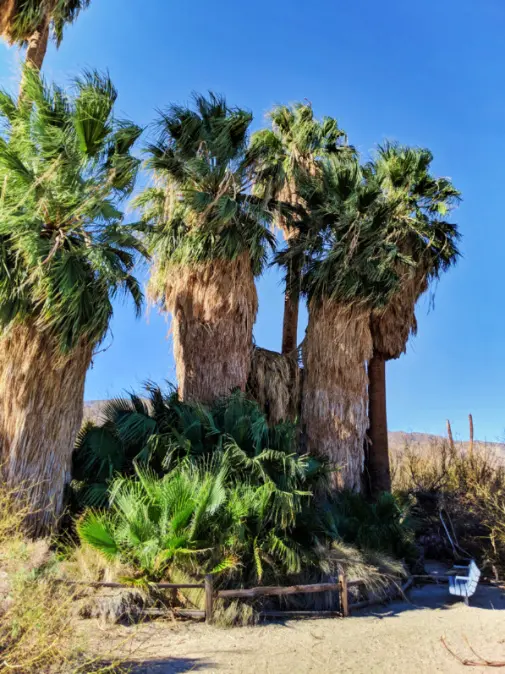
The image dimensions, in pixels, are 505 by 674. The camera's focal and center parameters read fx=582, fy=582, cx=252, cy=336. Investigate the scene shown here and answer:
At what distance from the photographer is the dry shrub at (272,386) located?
14711 mm

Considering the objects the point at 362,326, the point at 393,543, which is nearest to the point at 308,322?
the point at 362,326

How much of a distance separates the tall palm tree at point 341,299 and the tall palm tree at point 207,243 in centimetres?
195

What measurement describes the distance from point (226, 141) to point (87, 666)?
36.9 feet

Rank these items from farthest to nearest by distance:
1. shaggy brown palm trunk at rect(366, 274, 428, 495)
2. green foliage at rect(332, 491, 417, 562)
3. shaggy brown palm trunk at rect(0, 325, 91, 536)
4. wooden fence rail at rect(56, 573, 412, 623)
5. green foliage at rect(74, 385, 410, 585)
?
shaggy brown palm trunk at rect(366, 274, 428, 495), green foliage at rect(332, 491, 417, 562), shaggy brown palm trunk at rect(0, 325, 91, 536), green foliage at rect(74, 385, 410, 585), wooden fence rail at rect(56, 573, 412, 623)

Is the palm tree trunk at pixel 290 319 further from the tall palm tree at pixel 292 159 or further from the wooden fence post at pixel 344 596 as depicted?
the wooden fence post at pixel 344 596

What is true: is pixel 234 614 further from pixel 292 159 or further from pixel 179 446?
pixel 292 159

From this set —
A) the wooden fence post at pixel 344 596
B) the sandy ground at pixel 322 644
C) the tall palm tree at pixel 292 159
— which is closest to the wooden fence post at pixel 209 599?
the sandy ground at pixel 322 644

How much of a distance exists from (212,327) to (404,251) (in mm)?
6156

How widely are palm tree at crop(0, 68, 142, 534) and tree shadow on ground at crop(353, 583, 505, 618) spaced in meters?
5.95

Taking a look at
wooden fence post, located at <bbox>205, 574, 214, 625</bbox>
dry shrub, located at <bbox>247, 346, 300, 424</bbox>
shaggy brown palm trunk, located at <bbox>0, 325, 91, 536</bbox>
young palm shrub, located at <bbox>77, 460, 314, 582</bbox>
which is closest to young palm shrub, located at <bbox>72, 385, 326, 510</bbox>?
young palm shrub, located at <bbox>77, 460, 314, 582</bbox>

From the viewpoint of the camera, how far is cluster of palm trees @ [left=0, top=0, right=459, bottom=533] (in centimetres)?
970

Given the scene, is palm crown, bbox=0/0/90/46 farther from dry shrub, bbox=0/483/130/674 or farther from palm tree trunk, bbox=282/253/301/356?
dry shrub, bbox=0/483/130/674

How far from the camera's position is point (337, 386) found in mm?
15375

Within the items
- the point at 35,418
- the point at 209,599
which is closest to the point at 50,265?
the point at 35,418
